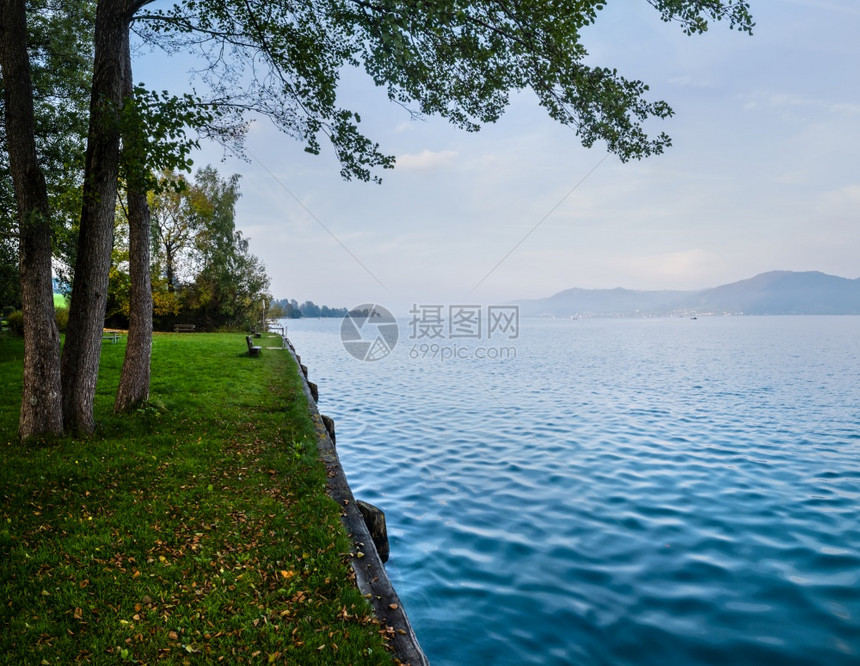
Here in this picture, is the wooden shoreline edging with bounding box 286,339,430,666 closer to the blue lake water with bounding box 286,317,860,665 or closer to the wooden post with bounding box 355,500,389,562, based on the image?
the wooden post with bounding box 355,500,389,562

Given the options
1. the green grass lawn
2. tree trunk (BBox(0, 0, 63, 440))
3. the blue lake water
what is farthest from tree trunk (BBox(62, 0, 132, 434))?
the blue lake water

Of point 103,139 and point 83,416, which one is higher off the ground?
point 103,139

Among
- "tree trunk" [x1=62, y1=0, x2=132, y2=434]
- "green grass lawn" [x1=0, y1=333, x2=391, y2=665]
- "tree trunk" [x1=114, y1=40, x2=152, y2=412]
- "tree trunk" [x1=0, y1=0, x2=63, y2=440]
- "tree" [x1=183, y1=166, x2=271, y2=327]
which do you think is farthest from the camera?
"tree" [x1=183, y1=166, x2=271, y2=327]

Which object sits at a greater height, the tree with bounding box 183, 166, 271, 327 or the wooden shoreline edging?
the tree with bounding box 183, 166, 271, 327

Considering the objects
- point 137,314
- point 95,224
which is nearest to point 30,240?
point 95,224

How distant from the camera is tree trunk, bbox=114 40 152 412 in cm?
936

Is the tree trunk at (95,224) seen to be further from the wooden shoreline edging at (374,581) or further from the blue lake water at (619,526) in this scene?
the blue lake water at (619,526)

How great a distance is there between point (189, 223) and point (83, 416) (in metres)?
40.2

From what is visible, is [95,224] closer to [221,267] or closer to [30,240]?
[30,240]

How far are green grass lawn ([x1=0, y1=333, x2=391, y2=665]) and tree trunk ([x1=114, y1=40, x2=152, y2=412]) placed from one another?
0.97 metres

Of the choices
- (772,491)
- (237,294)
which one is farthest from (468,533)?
(237,294)

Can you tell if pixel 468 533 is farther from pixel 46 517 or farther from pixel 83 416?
pixel 83 416

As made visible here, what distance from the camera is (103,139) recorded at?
7.41 m

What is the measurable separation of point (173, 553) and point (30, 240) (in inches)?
221
